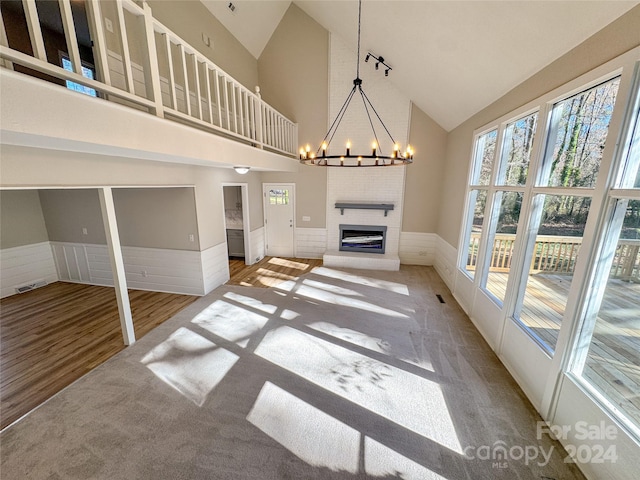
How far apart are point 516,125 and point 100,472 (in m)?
5.18

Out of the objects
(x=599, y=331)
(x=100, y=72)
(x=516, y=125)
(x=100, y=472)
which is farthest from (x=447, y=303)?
(x=100, y=72)

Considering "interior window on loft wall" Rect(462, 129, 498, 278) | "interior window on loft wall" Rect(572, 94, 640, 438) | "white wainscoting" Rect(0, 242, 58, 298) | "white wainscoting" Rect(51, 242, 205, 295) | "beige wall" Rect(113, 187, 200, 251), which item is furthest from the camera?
"white wainscoting" Rect(51, 242, 205, 295)

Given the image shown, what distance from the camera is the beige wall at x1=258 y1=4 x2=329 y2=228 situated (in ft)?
18.9

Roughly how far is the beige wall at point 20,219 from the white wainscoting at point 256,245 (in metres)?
3.93

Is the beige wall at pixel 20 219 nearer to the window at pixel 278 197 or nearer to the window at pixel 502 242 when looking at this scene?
the window at pixel 278 197

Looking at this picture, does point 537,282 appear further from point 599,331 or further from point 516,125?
point 516,125

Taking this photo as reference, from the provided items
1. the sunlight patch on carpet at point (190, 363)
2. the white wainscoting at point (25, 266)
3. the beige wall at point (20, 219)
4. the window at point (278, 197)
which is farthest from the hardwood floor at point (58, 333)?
the window at point (278, 197)

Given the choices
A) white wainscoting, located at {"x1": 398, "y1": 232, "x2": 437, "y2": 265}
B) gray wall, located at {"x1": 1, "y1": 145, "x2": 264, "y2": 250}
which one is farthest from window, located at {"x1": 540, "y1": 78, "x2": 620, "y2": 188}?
gray wall, located at {"x1": 1, "y1": 145, "x2": 264, "y2": 250}

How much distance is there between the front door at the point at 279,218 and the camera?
662 centimetres

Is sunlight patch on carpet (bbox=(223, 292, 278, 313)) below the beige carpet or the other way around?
the other way around

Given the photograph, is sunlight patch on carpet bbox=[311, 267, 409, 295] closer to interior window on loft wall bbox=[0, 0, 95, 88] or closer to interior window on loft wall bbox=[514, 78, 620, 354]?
interior window on loft wall bbox=[514, 78, 620, 354]

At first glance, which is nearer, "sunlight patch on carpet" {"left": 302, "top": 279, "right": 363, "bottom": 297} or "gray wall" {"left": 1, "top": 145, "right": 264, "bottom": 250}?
"gray wall" {"left": 1, "top": 145, "right": 264, "bottom": 250}

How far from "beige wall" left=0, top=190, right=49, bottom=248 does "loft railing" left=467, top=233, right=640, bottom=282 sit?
7.99m

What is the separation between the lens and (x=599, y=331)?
1.87 meters
